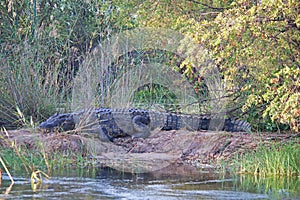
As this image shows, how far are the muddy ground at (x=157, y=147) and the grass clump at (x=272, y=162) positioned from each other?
493mm

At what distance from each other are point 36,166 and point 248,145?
2.68 metres

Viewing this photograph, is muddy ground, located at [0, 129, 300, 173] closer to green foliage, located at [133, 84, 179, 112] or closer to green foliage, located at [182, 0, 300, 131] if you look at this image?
green foliage, located at [182, 0, 300, 131]

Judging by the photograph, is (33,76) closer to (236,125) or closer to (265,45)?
(236,125)

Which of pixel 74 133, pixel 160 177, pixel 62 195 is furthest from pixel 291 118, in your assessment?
pixel 74 133

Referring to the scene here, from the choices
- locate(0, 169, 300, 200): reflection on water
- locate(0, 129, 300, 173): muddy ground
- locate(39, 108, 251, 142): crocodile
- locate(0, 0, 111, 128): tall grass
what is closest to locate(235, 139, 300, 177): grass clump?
locate(0, 169, 300, 200): reflection on water

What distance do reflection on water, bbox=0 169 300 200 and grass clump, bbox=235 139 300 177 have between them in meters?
0.25

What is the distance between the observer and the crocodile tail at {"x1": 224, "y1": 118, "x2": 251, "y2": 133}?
29.8ft

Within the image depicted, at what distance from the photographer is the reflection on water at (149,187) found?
16.6 ft

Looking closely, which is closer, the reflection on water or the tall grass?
the reflection on water

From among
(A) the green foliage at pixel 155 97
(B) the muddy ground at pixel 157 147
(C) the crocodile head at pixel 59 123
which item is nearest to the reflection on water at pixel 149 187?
(B) the muddy ground at pixel 157 147

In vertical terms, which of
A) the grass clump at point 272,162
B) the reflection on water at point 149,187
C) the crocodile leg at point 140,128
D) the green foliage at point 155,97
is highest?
the green foliage at point 155,97

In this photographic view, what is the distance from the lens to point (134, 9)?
10070 mm

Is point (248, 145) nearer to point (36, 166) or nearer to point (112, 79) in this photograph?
point (36, 166)

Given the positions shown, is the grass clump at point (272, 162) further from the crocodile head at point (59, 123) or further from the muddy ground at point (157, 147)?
the crocodile head at point (59, 123)
